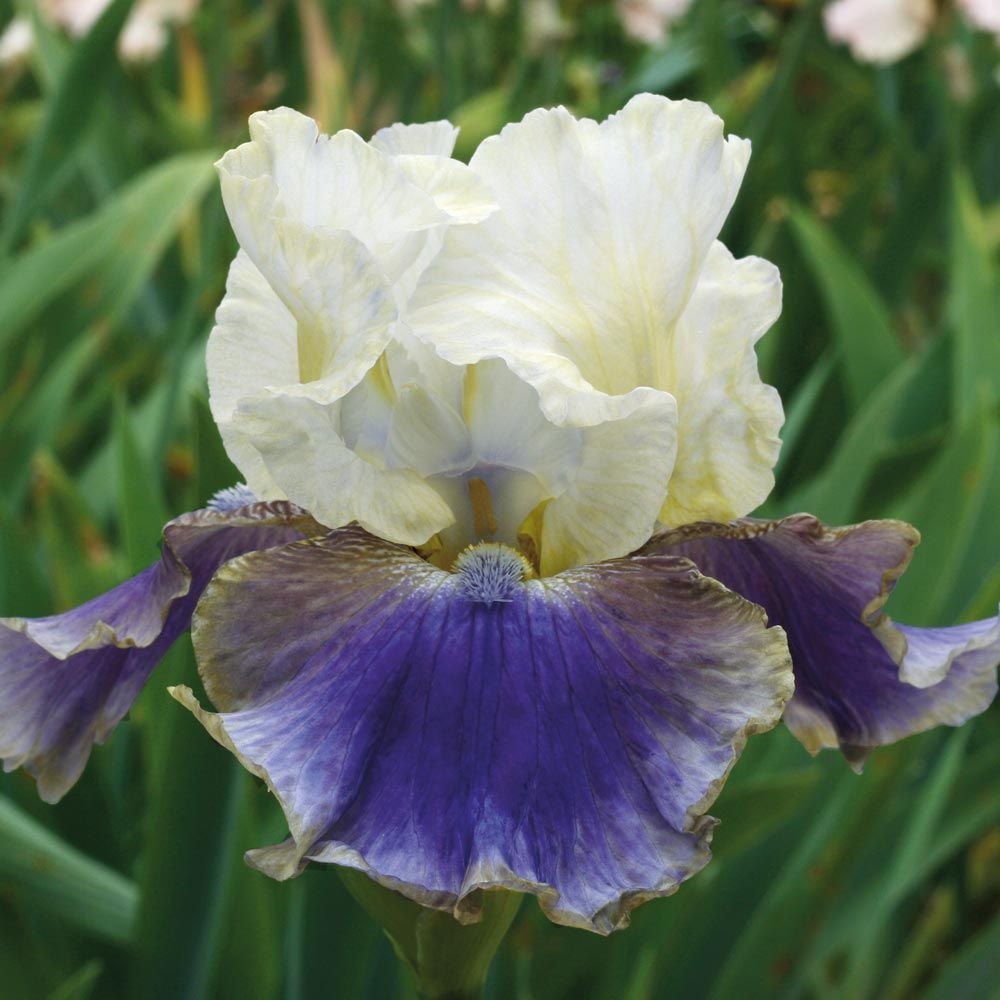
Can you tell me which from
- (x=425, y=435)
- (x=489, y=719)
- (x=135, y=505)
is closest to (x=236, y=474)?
(x=135, y=505)

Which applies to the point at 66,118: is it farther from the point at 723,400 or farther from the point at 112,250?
the point at 723,400

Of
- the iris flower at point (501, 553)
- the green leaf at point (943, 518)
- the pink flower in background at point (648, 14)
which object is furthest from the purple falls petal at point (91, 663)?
the pink flower in background at point (648, 14)

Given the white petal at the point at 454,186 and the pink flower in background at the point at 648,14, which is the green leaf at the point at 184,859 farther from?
the pink flower in background at the point at 648,14

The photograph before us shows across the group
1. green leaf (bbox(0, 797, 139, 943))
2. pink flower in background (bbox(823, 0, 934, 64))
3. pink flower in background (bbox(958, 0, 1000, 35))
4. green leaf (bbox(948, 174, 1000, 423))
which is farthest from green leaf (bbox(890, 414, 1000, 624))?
pink flower in background (bbox(823, 0, 934, 64))

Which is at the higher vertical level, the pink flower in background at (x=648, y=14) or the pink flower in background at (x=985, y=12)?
the pink flower in background at (x=985, y=12)

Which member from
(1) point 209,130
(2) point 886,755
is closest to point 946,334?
(2) point 886,755

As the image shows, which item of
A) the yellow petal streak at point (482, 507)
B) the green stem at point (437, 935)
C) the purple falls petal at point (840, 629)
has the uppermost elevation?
the yellow petal streak at point (482, 507)
